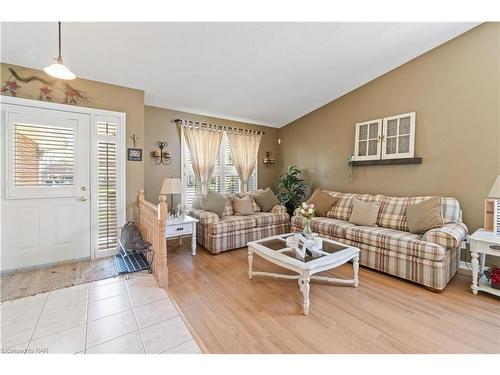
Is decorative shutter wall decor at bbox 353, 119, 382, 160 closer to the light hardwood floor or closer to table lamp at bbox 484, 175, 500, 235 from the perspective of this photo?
table lamp at bbox 484, 175, 500, 235

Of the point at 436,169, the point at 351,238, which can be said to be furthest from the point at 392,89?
the point at 351,238

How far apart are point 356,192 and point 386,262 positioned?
1.55m

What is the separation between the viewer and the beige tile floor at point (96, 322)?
1.58 m

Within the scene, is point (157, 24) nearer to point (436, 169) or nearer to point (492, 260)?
point (436, 169)

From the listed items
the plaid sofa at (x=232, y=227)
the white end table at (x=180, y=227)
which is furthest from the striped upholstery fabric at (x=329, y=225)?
the white end table at (x=180, y=227)

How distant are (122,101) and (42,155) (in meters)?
1.18

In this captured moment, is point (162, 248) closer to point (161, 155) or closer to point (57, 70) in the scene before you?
point (57, 70)

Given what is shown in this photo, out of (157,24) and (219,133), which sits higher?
(157,24)

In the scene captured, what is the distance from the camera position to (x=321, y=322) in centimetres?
190

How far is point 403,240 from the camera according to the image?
2.62 m

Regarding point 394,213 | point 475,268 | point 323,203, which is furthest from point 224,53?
point 475,268

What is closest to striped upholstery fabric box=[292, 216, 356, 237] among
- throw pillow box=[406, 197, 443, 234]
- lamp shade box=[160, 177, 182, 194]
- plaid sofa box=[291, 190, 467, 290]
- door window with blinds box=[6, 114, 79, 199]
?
plaid sofa box=[291, 190, 467, 290]

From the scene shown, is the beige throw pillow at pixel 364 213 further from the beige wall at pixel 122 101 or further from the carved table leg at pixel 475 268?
the beige wall at pixel 122 101

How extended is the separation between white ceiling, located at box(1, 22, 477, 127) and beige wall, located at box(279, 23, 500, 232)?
23 centimetres
